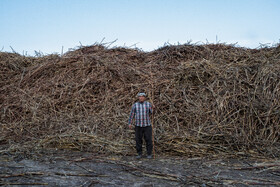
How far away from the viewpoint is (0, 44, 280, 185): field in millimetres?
5566

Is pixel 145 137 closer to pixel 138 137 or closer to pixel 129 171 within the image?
pixel 138 137

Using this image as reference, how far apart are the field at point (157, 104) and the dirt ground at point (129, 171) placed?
3.3 inches

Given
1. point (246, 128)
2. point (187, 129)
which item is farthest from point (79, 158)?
point (246, 128)

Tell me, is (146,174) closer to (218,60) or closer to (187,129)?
(187,129)

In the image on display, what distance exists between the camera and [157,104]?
718cm

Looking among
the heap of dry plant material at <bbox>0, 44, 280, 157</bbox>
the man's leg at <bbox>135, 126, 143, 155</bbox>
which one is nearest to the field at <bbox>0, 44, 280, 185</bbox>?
the heap of dry plant material at <bbox>0, 44, 280, 157</bbox>

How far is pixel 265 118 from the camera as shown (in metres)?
6.00

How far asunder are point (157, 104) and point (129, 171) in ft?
10.3

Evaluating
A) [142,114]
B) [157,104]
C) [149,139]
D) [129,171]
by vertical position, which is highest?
[157,104]

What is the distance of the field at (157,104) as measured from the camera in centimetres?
557

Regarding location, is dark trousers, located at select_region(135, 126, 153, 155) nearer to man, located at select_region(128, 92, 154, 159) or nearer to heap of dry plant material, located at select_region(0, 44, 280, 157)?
man, located at select_region(128, 92, 154, 159)

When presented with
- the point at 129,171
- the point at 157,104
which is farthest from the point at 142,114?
the point at 157,104

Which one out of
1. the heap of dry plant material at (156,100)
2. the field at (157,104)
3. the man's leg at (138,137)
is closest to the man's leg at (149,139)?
the man's leg at (138,137)

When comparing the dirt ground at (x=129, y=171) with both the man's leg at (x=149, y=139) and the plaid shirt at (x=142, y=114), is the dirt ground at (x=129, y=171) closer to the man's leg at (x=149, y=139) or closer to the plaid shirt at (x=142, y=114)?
the man's leg at (x=149, y=139)
